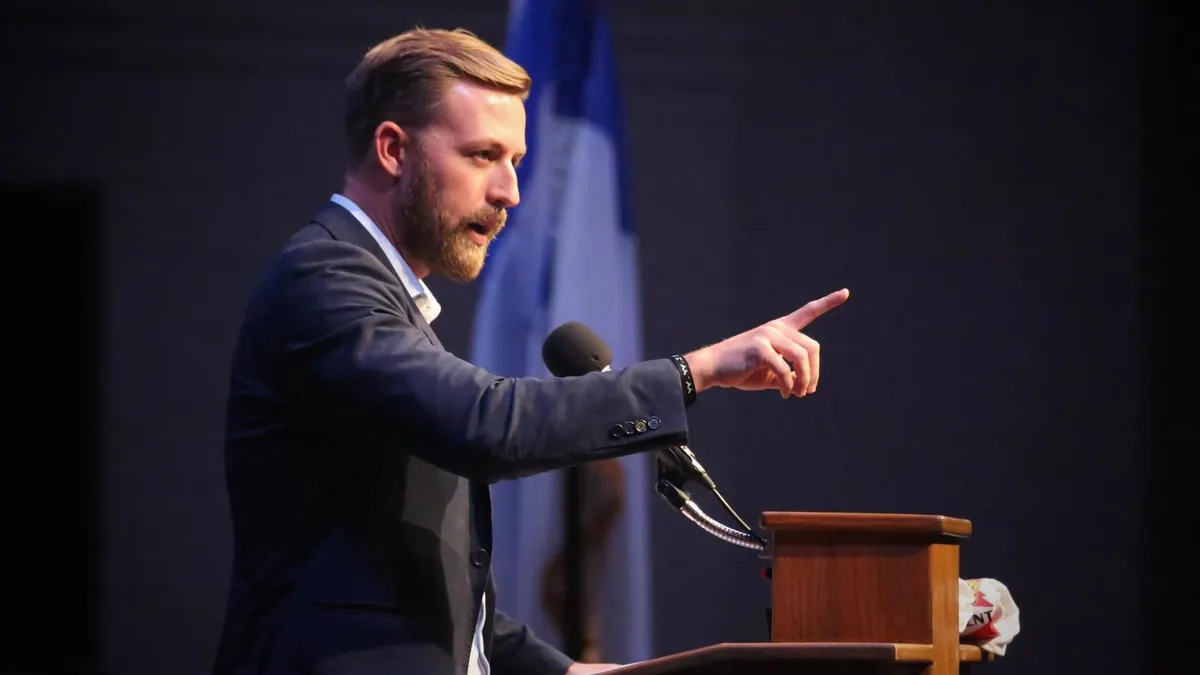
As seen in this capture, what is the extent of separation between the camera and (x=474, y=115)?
1.75m

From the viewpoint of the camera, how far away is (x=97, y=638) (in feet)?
11.8

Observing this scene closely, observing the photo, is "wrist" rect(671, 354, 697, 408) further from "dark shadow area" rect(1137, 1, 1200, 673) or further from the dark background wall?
"dark shadow area" rect(1137, 1, 1200, 673)

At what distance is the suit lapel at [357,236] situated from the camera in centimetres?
164

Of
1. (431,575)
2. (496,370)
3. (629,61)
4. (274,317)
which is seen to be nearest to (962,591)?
(431,575)

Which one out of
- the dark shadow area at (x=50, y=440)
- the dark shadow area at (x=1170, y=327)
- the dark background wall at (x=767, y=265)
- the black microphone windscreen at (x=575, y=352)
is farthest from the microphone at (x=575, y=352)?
the dark shadow area at (x=1170, y=327)

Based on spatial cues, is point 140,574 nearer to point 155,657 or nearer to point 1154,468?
point 155,657

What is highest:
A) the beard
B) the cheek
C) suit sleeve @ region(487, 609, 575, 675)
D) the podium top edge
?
the cheek

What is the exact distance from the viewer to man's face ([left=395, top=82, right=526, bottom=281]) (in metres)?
1.74

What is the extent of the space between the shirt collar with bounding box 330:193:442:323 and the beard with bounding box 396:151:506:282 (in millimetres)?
29

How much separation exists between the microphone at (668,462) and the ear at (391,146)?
34 cm

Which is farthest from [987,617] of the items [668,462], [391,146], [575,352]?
[391,146]

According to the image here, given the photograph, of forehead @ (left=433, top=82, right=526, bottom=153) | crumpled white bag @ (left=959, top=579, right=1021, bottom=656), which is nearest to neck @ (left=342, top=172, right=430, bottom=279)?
forehead @ (left=433, top=82, right=526, bottom=153)

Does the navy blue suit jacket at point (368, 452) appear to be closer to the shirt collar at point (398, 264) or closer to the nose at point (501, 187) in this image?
the shirt collar at point (398, 264)

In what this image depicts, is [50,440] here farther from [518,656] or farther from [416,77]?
[416,77]
